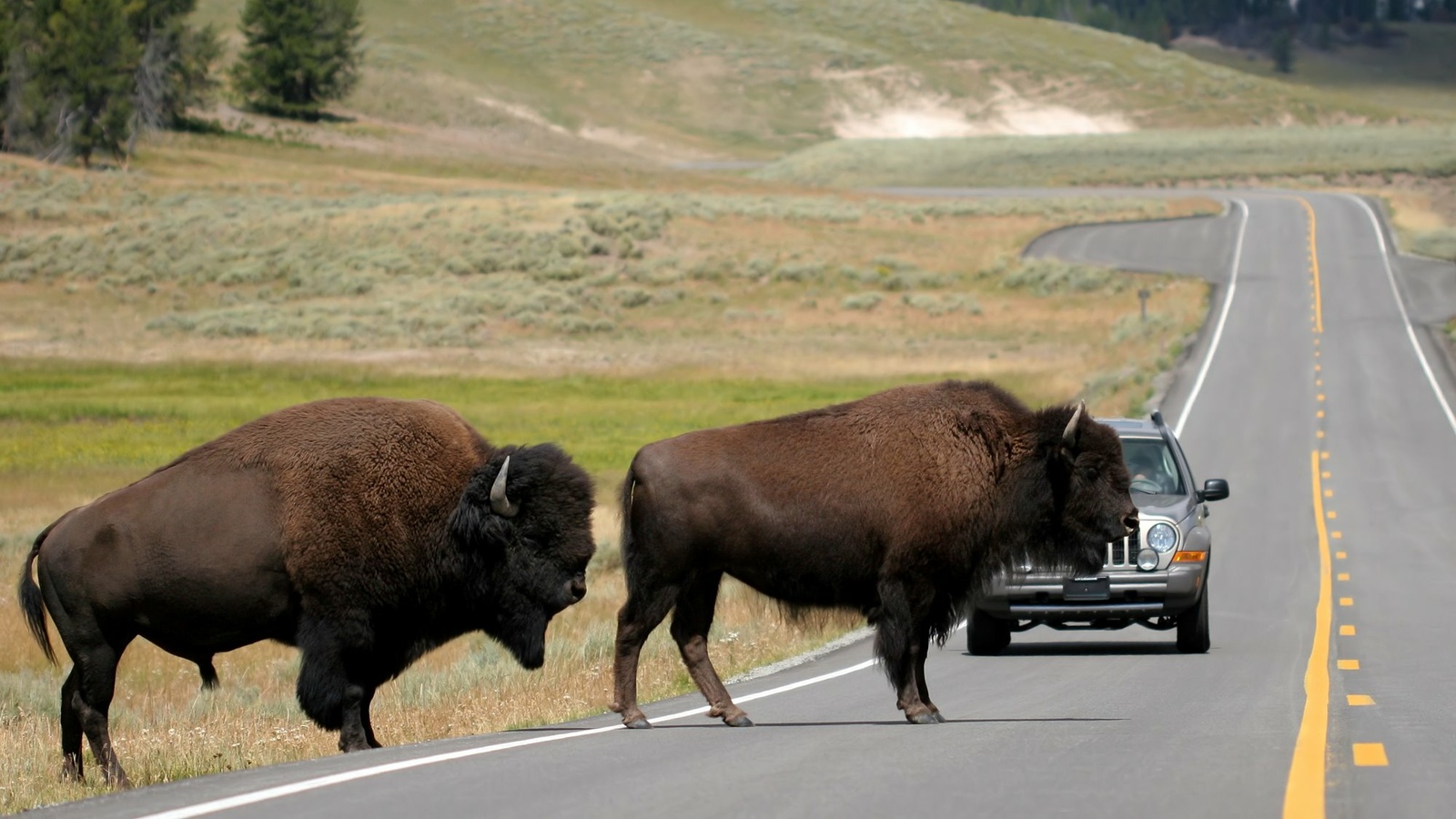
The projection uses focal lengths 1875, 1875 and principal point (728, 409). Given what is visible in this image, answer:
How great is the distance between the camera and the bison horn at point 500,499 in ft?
33.9

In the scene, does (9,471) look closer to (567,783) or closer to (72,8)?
(567,783)

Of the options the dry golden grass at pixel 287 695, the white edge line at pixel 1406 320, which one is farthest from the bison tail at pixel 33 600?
the white edge line at pixel 1406 320

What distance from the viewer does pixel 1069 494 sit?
11766 mm

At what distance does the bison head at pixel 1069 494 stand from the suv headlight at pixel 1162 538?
431cm

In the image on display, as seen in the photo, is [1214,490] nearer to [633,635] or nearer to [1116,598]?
[1116,598]

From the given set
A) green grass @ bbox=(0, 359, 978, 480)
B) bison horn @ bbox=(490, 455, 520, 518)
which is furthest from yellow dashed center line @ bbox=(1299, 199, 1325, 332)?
bison horn @ bbox=(490, 455, 520, 518)

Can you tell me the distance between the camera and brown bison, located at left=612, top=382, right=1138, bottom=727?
437 inches

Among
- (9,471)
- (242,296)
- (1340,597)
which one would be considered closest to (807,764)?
(1340,597)

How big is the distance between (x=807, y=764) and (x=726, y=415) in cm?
3442

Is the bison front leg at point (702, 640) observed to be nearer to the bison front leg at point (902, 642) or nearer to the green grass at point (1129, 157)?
the bison front leg at point (902, 642)

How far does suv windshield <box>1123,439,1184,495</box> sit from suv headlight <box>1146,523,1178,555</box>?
0.91 metres

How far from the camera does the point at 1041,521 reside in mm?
11742

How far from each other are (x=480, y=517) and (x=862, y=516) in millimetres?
2313

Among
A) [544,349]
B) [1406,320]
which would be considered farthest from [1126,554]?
[544,349]
